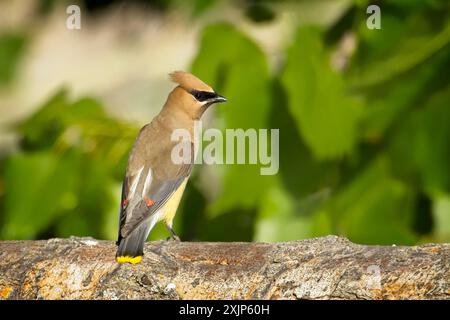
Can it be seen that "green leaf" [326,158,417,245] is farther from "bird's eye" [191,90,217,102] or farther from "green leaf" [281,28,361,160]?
"bird's eye" [191,90,217,102]

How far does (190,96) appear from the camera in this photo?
2691 millimetres

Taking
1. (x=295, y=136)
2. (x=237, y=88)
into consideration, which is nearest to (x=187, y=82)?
(x=237, y=88)

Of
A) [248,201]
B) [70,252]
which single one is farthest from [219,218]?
[70,252]

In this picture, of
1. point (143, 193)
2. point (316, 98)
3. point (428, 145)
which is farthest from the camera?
point (428, 145)

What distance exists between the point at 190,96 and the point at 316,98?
1.36 ft

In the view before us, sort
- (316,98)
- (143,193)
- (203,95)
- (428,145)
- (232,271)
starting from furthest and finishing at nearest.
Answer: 1. (428,145)
2. (316,98)
3. (203,95)
4. (143,193)
5. (232,271)

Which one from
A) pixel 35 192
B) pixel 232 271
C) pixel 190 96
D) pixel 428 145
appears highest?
pixel 190 96

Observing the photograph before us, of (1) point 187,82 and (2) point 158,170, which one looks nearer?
(2) point 158,170

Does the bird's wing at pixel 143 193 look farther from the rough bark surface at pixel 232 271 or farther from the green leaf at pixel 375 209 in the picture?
the green leaf at pixel 375 209

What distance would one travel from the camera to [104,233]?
3197 millimetres

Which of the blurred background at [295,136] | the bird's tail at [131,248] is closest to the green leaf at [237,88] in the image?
the blurred background at [295,136]

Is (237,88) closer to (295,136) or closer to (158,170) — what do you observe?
(295,136)

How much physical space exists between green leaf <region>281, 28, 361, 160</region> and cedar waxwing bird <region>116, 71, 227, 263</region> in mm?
306
